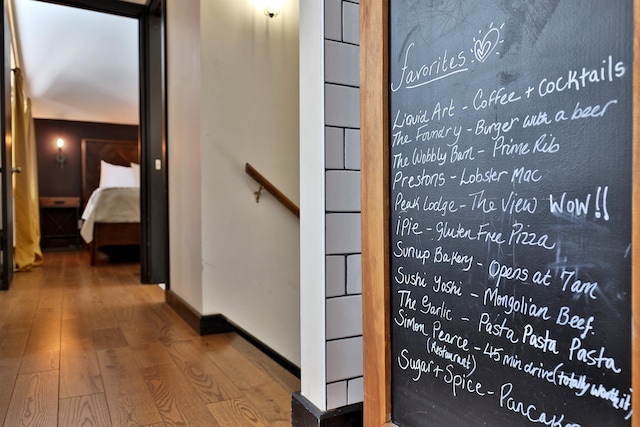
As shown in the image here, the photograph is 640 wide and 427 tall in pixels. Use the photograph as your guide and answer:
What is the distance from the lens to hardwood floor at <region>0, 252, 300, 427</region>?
A: 135 cm

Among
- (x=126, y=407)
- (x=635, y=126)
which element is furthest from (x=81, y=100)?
(x=635, y=126)

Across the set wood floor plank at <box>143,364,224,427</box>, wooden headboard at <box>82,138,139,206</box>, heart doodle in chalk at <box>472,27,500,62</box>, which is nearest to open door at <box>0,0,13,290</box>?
wood floor plank at <box>143,364,224,427</box>

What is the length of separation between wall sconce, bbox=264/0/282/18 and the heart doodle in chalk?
1837 mm

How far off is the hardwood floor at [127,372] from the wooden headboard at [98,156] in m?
5.26

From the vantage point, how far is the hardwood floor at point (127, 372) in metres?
1.35

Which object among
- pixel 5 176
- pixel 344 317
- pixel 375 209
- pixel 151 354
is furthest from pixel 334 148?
pixel 5 176

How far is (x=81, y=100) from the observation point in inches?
265

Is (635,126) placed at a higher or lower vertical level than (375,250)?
higher

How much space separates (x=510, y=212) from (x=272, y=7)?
6.69ft

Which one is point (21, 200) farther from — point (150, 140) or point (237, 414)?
point (237, 414)

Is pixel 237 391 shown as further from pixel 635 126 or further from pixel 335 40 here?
pixel 635 126

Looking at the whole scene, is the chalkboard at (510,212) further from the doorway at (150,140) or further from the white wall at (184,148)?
the doorway at (150,140)

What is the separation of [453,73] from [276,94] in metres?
1.72

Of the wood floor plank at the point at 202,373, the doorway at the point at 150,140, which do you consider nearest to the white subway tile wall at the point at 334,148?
the wood floor plank at the point at 202,373
